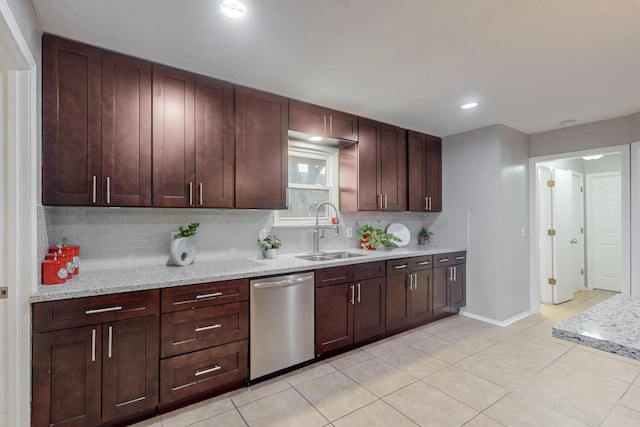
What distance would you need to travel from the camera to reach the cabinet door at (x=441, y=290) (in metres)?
3.64

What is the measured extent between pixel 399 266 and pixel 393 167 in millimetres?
1239

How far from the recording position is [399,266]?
129 inches

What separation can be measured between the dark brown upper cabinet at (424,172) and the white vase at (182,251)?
268 centimetres

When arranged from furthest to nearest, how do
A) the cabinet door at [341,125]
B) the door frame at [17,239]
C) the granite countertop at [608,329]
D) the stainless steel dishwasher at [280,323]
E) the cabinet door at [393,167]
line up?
1. the cabinet door at [393,167]
2. the cabinet door at [341,125]
3. the stainless steel dishwasher at [280,323]
4. the door frame at [17,239]
5. the granite countertop at [608,329]

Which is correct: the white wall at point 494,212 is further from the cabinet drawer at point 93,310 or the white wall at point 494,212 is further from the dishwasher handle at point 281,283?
the cabinet drawer at point 93,310

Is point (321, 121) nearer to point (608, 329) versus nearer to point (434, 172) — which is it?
point (434, 172)

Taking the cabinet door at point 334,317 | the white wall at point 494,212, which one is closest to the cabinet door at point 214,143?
the cabinet door at point 334,317

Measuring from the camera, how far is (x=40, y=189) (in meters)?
1.80

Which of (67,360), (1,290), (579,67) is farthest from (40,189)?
(579,67)

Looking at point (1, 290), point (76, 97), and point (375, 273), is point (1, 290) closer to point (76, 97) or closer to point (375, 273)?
point (76, 97)

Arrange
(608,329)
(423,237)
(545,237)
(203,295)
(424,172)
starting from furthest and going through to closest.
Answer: (545,237)
(423,237)
(424,172)
(203,295)
(608,329)

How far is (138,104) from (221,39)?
767mm

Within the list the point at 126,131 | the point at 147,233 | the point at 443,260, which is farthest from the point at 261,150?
the point at 443,260

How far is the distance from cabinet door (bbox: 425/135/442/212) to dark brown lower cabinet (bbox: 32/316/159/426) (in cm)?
354
